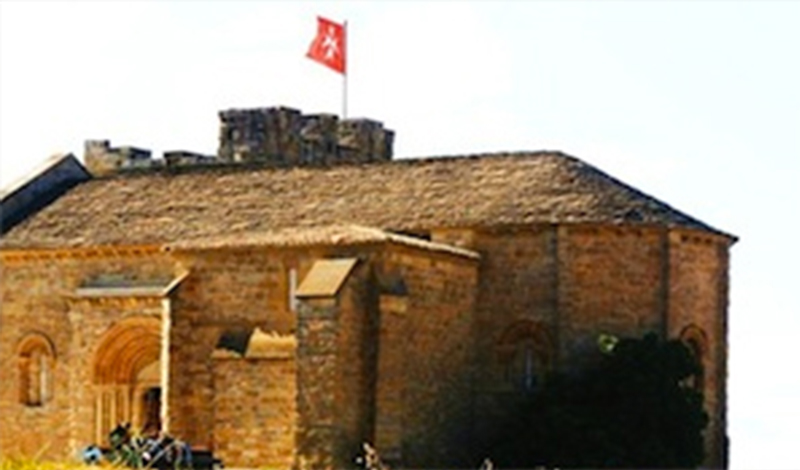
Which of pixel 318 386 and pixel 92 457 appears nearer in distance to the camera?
pixel 92 457

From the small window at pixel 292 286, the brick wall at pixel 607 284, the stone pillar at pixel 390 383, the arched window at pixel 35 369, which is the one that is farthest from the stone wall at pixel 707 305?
the arched window at pixel 35 369

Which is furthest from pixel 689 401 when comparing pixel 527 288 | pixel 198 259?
pixel 198 259

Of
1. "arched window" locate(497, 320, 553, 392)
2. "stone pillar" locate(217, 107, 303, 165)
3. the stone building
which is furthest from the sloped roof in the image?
"arched window" locate(497, 320, 553, 392)

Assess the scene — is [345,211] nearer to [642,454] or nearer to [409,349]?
[409,349]

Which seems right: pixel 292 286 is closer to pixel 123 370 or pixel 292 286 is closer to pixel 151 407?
pixel 123 370

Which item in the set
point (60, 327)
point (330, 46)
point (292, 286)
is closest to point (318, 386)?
point (292, 286)

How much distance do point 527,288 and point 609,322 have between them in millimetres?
1718

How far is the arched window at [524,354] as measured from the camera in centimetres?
3438

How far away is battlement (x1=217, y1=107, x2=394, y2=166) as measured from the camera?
44.6 m

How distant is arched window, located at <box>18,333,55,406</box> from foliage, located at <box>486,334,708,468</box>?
1187 cm

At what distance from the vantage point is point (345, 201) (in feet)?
123

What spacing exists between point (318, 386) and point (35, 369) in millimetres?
12414

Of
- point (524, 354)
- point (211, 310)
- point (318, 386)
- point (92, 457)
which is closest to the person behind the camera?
point (92, 457)

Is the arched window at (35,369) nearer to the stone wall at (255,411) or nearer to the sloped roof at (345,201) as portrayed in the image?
the sloped roof at (345,201)
